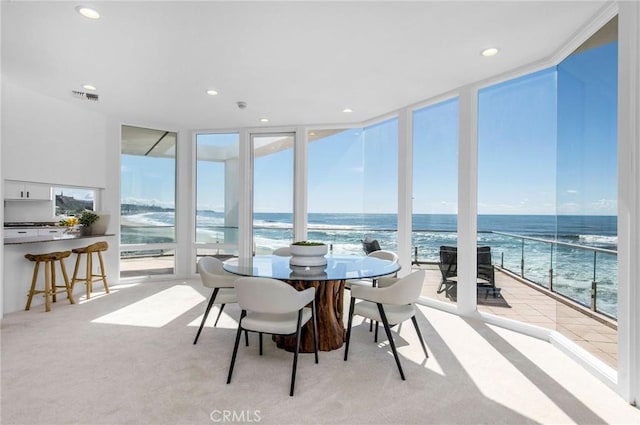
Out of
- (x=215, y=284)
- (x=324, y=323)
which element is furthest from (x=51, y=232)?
(x=324, y=323)

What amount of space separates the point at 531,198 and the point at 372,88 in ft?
6.91

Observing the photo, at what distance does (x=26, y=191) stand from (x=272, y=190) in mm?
3336

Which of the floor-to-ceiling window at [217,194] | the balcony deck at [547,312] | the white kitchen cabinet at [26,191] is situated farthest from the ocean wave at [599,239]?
the white kitchen cabinet at [26,191]

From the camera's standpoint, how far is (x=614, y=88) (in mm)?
2434

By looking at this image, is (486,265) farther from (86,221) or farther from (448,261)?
(86,221)

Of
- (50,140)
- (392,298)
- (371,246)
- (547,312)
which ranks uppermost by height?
(50,140)

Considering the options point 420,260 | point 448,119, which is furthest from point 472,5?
point 420,260

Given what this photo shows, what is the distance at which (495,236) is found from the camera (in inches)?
149

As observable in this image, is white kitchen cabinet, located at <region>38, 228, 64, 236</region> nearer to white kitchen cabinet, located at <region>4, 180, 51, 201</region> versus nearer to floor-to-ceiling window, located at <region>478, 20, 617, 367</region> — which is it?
white kitchen cabinet, located at <region>4, 180, 51, 201</region>

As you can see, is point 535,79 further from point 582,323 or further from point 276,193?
point 276,193

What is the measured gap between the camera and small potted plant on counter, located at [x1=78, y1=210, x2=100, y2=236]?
15.4 ft

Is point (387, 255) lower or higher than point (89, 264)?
higher

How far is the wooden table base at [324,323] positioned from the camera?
2883 mm

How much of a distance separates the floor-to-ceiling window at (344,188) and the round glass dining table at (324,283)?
227cm
